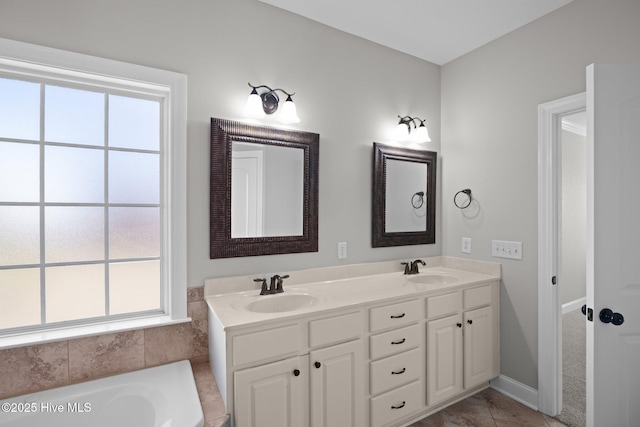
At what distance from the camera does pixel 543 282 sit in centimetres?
208

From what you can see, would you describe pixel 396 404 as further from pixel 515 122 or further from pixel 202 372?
pixel 515 122

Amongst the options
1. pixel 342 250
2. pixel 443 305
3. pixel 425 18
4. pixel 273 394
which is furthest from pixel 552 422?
pixel 425 18

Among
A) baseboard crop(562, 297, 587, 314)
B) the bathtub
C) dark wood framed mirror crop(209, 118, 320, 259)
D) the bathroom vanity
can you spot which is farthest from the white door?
baseboard crop(562, 297, 587, 314)

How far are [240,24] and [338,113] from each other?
0.84 meters

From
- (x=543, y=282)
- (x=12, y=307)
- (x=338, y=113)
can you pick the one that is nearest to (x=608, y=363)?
(x=543, y=282)

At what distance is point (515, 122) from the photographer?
7.41ft

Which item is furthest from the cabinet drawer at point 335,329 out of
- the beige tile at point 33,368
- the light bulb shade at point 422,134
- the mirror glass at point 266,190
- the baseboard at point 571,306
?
the baseboard at point 571,306

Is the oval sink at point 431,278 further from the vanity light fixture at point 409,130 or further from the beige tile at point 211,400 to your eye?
the beige tile at point 211,400

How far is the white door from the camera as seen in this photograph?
1342 mm

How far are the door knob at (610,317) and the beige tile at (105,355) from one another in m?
2.20

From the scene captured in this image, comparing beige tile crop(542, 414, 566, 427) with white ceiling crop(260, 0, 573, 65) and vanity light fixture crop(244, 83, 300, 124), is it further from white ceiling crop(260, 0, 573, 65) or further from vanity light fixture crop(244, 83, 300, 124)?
white ceiling crop(260, 0, 573, 65)

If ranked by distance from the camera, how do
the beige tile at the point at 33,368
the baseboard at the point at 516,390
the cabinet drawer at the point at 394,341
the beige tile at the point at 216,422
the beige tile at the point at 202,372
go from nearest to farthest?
the beige tile at the point at 216,422
the beige tile at the point at 33,368
the beige tile at the point at 202,372
the cabinet drawer at the point at 394,341
the baseboard at the point at 516,390

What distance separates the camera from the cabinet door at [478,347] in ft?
7.07

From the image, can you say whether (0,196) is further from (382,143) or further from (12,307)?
(382,143)
